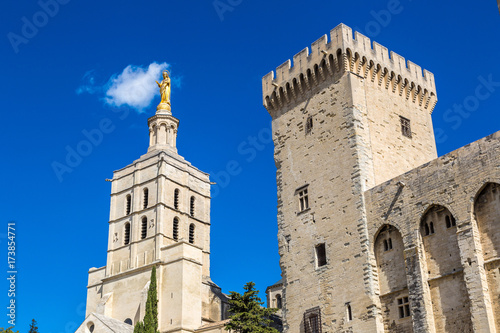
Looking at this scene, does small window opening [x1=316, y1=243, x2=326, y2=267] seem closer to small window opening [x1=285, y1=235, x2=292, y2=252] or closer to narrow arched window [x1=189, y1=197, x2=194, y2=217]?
small window opening [x1=285, y1=235, x2=292, y2=252]

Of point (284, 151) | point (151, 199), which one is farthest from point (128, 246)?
point (284, 151)

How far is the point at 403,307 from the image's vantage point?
24.0 meters

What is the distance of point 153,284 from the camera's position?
42094mm

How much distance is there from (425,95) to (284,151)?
317 inches

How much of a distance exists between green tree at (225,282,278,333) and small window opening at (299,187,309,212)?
18.7ft

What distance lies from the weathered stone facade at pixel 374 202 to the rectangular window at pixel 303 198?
54 mm

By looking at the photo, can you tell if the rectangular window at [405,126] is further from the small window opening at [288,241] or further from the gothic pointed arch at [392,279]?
the small window opening at [288,241]

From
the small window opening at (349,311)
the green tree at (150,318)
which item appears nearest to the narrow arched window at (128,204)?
the green tree at (150,318)

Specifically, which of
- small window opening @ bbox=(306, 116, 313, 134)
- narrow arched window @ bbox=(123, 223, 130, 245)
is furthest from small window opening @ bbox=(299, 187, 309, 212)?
narrow arched window @ bbox=(123, 223, 130, 245)

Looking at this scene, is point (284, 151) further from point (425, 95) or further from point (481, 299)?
point (481, 299)

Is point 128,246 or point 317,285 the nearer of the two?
point 317,285

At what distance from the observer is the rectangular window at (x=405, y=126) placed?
99.0 feet

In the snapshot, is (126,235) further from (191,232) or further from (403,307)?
(403,307)

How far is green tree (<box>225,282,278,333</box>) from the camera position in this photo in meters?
30.6
